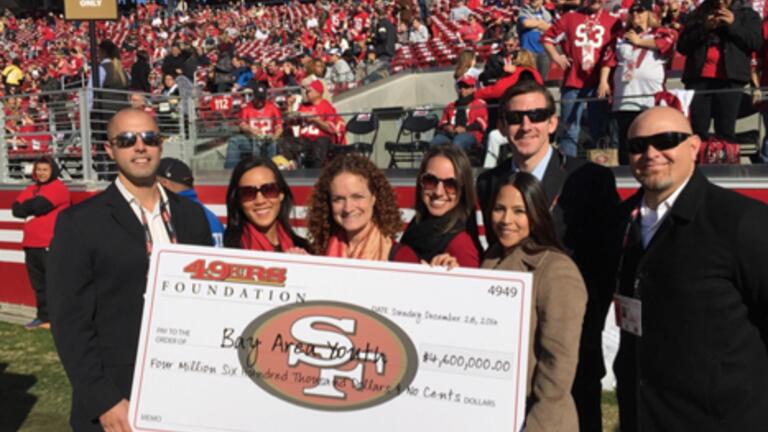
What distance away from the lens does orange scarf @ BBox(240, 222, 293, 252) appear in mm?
3461

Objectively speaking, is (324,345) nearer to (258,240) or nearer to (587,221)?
(258,240)

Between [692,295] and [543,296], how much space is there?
1.75ft

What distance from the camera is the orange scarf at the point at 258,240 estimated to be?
346cm

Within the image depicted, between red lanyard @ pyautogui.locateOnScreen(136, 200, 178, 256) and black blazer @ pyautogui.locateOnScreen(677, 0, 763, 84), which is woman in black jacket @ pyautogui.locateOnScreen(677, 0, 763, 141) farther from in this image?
red lanyard @ pyautogui.locateOnScreen(136, 200, 178, 256)

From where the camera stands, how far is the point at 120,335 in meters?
2.91

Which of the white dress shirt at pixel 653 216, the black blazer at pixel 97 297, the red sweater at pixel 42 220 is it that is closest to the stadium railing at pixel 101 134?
the red sweater at pixel 42 220

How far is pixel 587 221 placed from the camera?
10.8ft

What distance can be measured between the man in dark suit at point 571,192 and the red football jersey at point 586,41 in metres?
4.12

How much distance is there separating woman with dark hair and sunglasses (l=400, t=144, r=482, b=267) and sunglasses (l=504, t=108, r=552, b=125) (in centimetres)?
31

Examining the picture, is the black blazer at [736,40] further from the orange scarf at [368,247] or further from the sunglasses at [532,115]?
the orange scarf at [368,247]

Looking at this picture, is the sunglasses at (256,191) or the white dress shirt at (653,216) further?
the sunglasses at (256,191)

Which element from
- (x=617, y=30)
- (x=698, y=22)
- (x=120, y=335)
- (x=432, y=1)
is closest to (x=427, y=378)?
(x=120, y=335)

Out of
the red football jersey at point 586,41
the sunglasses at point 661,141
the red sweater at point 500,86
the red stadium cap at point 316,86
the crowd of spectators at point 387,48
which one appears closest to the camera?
the sunglasses at point 661,141

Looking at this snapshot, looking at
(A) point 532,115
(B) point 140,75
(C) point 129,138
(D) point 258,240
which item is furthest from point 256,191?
(B) point 140,75
